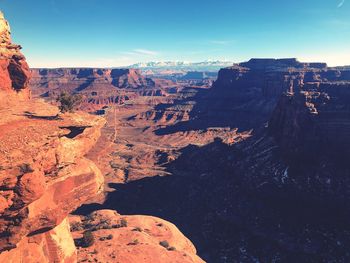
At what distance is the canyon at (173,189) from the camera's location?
94.1 feet

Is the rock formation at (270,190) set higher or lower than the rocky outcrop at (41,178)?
lower

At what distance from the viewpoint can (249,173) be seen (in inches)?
2928

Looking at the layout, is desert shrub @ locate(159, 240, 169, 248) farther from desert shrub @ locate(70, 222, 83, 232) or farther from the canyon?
desert shrub @ locate(70, 222, 83, 232)

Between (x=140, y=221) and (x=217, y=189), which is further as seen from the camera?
(x=217, y=189)

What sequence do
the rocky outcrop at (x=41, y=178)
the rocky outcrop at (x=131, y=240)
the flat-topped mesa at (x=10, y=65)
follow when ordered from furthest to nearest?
the rocky outcrop at (x=131, y=240), the flat-topped mesa at (x=10, y=65), the rocky outcrop at (x=41, y=178)

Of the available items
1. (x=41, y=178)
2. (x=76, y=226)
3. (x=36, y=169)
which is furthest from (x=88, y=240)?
(x=36, y=169)

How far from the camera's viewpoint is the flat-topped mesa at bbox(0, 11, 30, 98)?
3669 cm

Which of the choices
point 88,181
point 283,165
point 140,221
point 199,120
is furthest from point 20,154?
point 199,120

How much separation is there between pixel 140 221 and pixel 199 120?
111m

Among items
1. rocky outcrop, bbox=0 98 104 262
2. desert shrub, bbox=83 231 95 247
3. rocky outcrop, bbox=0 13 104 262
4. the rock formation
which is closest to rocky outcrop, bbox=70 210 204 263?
desert shrub, bbox=83 231 95 247

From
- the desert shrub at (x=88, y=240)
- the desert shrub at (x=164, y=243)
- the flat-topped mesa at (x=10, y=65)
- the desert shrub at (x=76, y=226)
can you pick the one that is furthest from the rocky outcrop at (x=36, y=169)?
the desert shrub at (x=76, y=226)

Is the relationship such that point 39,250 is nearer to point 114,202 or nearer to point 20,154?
point 20,154

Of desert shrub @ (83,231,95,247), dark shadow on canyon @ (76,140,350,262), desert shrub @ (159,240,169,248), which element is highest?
desert shrub @ (83,231,95,247)

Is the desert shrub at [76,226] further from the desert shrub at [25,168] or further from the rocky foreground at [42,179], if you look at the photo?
the desert shrub at [25,168]
